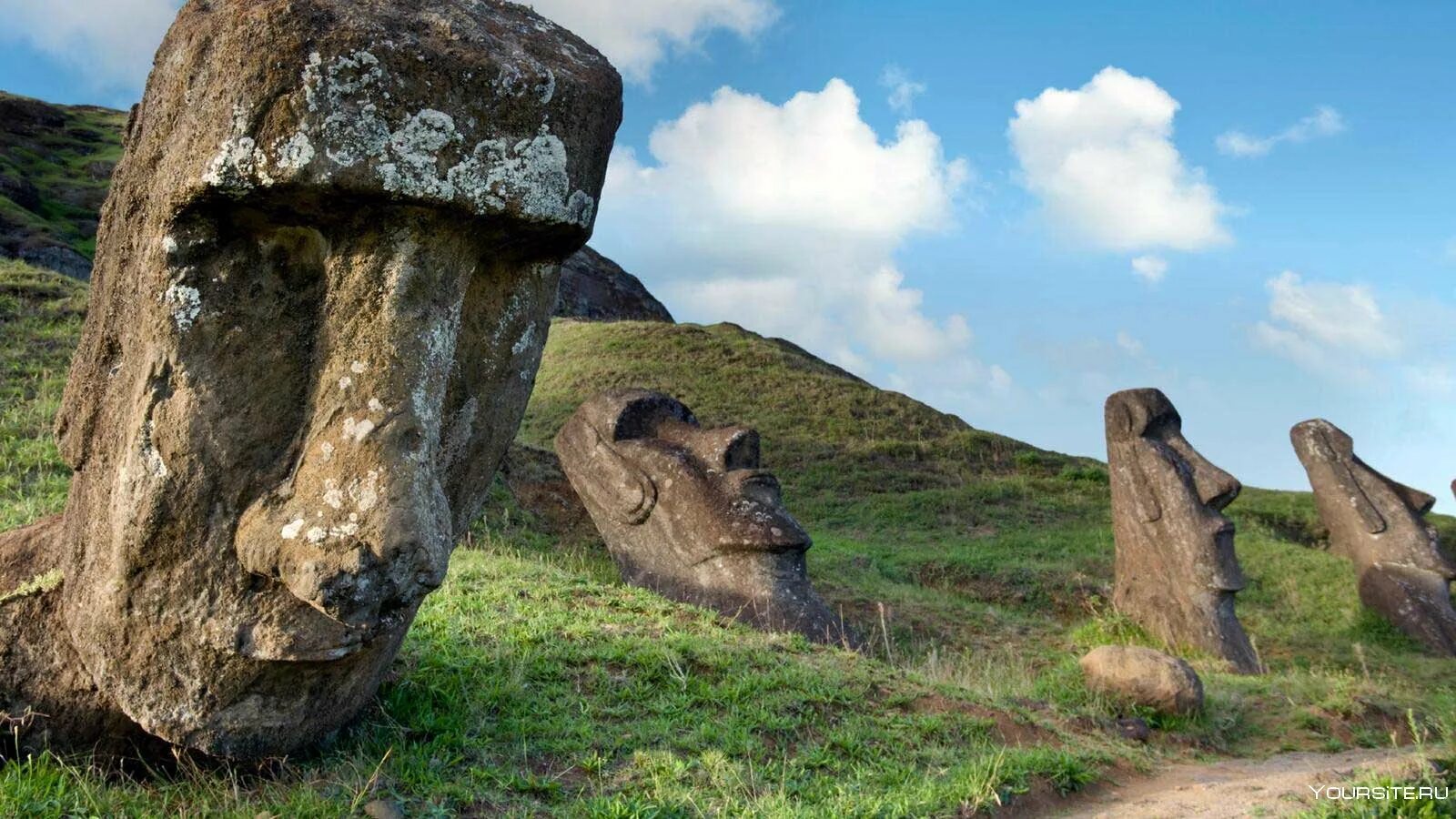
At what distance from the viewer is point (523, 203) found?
4047 mm

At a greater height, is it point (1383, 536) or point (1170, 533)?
point (1383, 536)

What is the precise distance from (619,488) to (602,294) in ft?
120

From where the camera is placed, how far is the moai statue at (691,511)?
9344 mm

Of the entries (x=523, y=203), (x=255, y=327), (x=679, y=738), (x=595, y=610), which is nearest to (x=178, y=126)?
(x=255, y=327)

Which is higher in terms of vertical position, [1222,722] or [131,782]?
[1222,722]

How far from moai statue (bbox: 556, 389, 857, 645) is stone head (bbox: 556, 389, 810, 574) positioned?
0.01 metres

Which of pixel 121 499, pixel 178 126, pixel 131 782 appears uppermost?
pixel 178 126

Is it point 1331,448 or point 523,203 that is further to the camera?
point 1331,448

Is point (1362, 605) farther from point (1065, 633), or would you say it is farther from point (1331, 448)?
point (1065, 633)

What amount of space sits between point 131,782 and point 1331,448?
14434mm

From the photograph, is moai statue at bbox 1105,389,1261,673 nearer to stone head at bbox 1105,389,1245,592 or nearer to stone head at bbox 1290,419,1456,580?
stone head at bbox 1105,389,1245,592

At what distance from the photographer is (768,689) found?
20.7ft

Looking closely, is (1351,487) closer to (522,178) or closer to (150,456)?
(522,178)

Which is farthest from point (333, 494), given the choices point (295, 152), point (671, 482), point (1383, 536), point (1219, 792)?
point (1383, 536)
